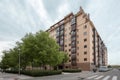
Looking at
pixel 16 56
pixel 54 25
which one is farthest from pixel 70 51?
pixel 16 56

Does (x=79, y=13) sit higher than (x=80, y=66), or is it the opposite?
(x=79, y=13)

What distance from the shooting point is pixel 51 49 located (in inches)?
1497

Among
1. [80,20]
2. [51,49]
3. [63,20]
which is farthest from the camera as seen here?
[63,20]

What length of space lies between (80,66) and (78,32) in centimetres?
1404

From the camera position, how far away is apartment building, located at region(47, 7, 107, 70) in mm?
75250

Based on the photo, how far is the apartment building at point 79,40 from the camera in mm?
75250

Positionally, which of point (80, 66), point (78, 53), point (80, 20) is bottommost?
point (80, 66)

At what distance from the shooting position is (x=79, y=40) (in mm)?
80312

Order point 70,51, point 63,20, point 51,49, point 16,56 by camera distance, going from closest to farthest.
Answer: point 51,49 → point 16,56 → point 70,51 → point 63,20

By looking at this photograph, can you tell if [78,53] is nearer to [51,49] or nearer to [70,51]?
[70,51]

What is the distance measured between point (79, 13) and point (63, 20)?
1572cm

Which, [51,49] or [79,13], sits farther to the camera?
[79,13]

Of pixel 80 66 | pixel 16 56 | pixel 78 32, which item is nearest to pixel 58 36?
pixel 78 32

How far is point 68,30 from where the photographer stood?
8925 centimetres
